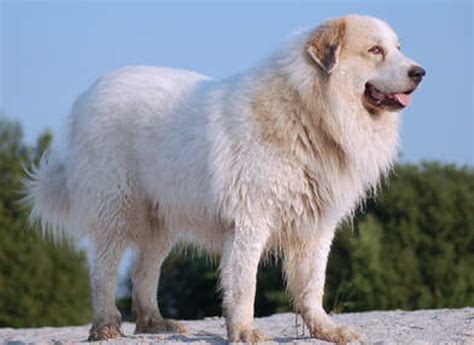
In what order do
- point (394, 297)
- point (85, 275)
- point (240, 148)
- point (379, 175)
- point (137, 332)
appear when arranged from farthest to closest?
1. point (85, 275)
2. point (394, 297)
3. point (137, 332)
4. point (379, 175)
5. point (240, 148)

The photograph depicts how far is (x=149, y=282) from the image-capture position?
1017cm

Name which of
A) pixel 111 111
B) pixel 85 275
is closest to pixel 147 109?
pixel 111 111

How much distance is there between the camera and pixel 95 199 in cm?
970

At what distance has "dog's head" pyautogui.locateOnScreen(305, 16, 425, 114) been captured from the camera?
340 inches

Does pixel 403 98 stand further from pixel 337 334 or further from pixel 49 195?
pixel 49 195

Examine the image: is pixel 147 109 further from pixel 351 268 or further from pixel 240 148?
pixel 351 268

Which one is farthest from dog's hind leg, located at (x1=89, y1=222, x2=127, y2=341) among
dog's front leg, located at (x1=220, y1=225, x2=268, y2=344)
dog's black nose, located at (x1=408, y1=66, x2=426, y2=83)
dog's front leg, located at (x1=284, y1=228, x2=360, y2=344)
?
dog's black nose, located at (x1=408, y1=66, x2=426, y2=83)

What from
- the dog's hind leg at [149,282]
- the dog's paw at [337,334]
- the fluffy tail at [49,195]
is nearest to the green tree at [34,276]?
the fluffy tail at [49,195]

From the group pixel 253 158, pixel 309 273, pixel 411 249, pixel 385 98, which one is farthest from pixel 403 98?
pixel 411 249

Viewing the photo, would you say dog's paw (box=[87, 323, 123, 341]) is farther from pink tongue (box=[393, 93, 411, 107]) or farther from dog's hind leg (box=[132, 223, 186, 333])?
pink tongue (box=[393, 93, 411, 107])

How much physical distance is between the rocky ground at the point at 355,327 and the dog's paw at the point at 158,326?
14cm

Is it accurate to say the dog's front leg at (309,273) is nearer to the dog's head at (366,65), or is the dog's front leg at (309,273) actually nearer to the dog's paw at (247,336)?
the dog's paw at (247,336)

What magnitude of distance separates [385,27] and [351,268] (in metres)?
15.4

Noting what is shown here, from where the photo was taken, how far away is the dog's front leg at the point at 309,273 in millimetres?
8984
